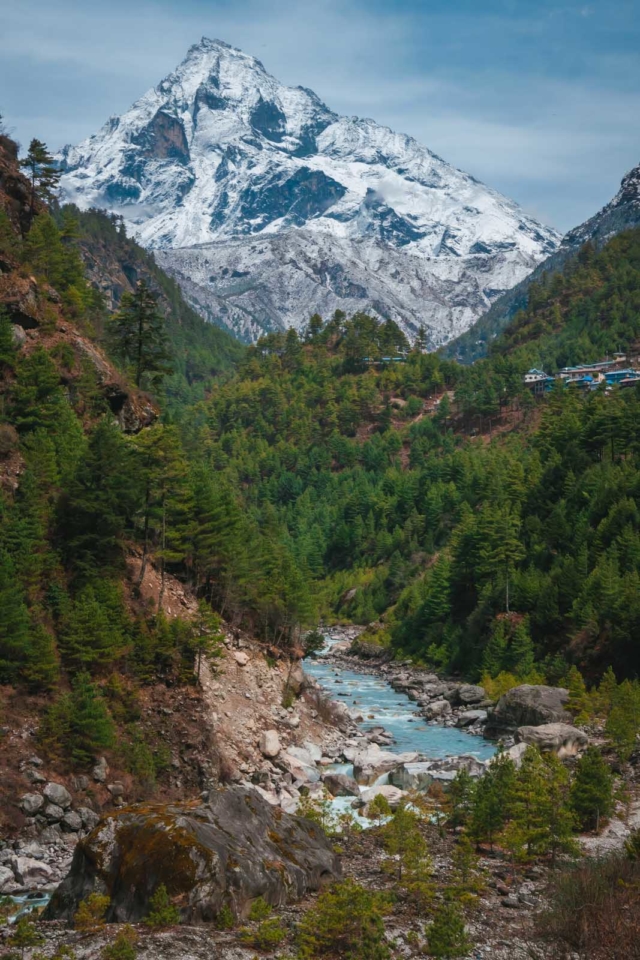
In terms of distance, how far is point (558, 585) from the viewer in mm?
76938

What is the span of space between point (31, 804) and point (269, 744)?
16.4 m

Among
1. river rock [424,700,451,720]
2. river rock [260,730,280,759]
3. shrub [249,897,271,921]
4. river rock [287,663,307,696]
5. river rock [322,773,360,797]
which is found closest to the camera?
shrub [249,897,271,921]

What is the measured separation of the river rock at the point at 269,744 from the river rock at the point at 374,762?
4.86 meters

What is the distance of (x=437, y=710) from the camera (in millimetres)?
70125

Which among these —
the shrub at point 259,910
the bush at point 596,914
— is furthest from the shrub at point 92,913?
the bush at point 596,914

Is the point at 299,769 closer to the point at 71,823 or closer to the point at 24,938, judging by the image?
the point at 71,823

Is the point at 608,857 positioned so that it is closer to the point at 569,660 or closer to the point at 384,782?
the point at 384,782

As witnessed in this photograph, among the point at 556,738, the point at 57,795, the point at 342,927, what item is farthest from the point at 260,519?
the point at 342,927

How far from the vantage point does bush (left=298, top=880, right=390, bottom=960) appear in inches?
962

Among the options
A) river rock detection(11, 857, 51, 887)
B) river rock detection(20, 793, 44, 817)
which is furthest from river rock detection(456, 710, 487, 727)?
river rock detection(11, 857, 51, 887)

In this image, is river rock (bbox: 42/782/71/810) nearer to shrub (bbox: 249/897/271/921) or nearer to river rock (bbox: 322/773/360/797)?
shrub (bbox: 249/897/271/921)

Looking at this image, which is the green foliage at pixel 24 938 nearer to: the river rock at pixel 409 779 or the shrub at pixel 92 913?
the shrub at pixel 92 913

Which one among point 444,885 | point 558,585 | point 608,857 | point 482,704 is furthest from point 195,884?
point 558,585

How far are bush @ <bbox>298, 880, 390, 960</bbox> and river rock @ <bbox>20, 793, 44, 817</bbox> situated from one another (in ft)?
44.6
